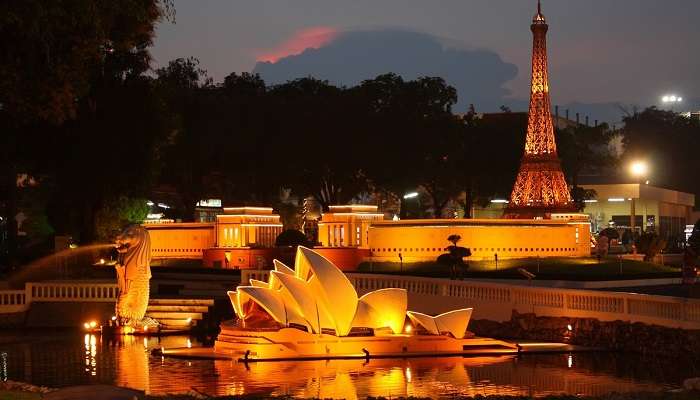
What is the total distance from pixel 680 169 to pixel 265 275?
107769mm

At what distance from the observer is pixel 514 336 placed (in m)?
33.3

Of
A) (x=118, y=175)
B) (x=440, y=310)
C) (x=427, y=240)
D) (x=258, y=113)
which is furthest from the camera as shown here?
(x=258, y=113)

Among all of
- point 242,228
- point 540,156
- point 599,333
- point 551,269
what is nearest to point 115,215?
point 242,228

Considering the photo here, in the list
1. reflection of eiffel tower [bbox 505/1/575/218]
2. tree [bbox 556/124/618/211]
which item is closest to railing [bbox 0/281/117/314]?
reflection of eiffel tower [bbox 505/1/575/218]

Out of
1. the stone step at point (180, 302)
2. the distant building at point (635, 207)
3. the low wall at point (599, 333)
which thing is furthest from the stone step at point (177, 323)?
the distant building at point (635, 207)

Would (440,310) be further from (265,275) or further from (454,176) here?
(454,176)

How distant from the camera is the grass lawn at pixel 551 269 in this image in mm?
46750

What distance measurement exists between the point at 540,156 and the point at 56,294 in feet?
108

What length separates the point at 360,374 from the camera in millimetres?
25594

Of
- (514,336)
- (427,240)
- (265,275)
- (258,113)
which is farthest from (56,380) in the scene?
(258,113)

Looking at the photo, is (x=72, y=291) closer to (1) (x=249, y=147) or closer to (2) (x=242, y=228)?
(2) (x=242, y=228)

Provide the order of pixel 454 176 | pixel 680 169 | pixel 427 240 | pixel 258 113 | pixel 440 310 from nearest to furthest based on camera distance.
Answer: pixel 440 310 → pixel 427 240 → pixel 258 113 → pixel 454 176 → pixel 680 169

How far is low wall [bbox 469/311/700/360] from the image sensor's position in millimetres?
27703

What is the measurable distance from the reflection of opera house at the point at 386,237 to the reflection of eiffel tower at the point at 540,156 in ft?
8.20
